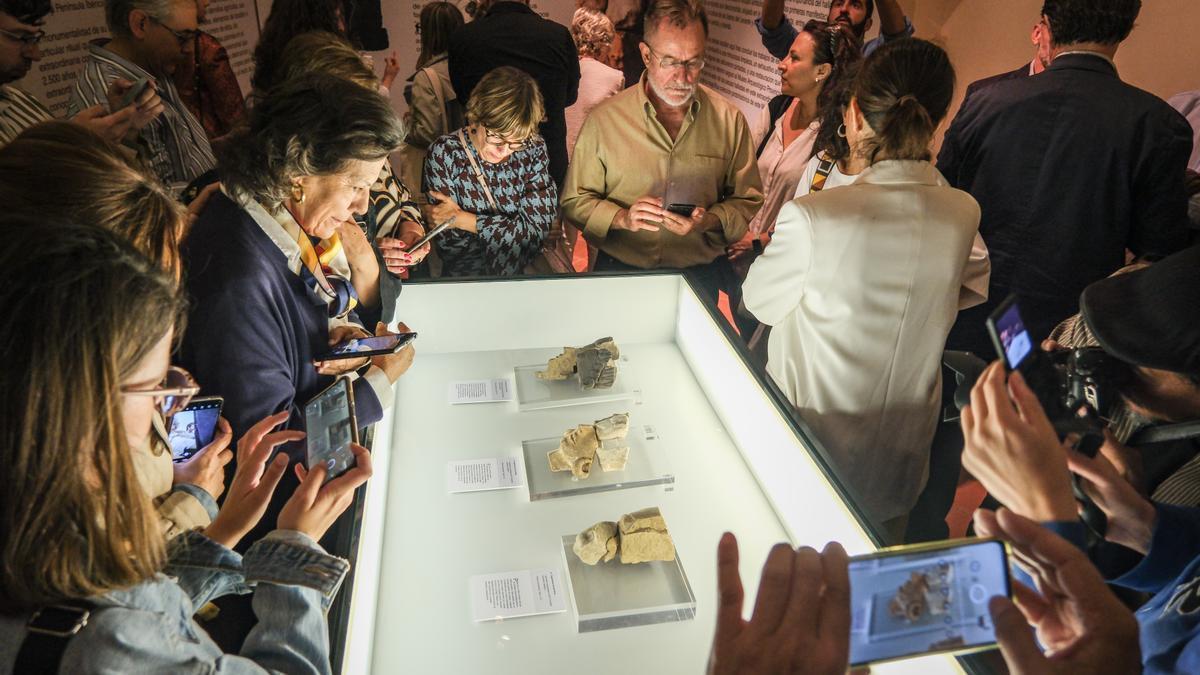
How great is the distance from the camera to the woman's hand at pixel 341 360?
5.98ft

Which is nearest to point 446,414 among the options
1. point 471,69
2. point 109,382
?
point 109,382

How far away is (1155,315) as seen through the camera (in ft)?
3.94

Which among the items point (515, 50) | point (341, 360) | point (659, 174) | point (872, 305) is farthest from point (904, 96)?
point (515, 50)

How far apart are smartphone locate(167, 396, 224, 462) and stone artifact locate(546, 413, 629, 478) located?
2.87 ft

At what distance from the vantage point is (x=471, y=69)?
12.1 feet

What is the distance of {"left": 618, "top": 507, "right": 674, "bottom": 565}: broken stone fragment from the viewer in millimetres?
1698

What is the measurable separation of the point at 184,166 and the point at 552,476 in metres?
2.15

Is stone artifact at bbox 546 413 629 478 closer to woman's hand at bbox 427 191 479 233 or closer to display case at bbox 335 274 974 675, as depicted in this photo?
display case at bbox 335 274 974 675

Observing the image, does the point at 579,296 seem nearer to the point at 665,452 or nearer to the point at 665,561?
the point at 665,452

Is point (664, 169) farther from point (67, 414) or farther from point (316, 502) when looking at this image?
point (67, 414)

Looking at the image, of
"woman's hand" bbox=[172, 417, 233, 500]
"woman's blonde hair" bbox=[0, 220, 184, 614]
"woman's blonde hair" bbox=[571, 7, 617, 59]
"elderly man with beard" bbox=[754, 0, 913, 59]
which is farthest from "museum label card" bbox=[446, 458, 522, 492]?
"woman's blonde hair" bbox=[571, 7, 617, 59]

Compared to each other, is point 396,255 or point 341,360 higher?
point 396,255

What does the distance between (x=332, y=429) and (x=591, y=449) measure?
75 centimetres

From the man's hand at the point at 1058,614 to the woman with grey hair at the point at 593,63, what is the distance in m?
3.73
